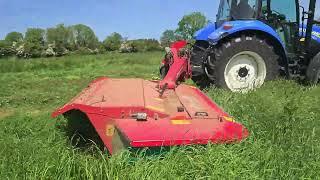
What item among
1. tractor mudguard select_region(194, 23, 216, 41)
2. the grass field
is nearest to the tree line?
tractor mudguard select_region(194, 23, 216, 41)

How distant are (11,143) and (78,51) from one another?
85.7ft

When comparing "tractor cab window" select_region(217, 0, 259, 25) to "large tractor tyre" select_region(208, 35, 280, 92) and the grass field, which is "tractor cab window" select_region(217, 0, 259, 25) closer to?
"large tractor tyre" select_region(208, 35, 280, 92)

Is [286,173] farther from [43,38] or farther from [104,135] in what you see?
[43,38]

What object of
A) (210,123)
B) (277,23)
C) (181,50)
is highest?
(277,23)

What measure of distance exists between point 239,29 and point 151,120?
12.4 feet

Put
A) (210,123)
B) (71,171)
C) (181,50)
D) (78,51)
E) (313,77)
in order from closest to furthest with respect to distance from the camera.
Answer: (71,171)
(210,123)
(181,50)
(313,77)
(78,51)

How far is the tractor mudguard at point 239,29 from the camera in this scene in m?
7.62

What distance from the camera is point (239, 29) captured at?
7.67 m

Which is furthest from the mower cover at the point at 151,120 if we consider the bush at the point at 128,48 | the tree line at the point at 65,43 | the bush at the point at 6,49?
the bush at the point at 128,48

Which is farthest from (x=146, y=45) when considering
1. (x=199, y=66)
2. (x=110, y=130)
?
(x=110, y=130)

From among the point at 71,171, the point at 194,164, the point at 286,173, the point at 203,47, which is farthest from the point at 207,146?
the point at 203,47

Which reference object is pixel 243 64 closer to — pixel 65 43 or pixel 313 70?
pixel 313 70

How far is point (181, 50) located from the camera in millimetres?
6871

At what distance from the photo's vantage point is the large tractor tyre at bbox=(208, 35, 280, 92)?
305 inches
